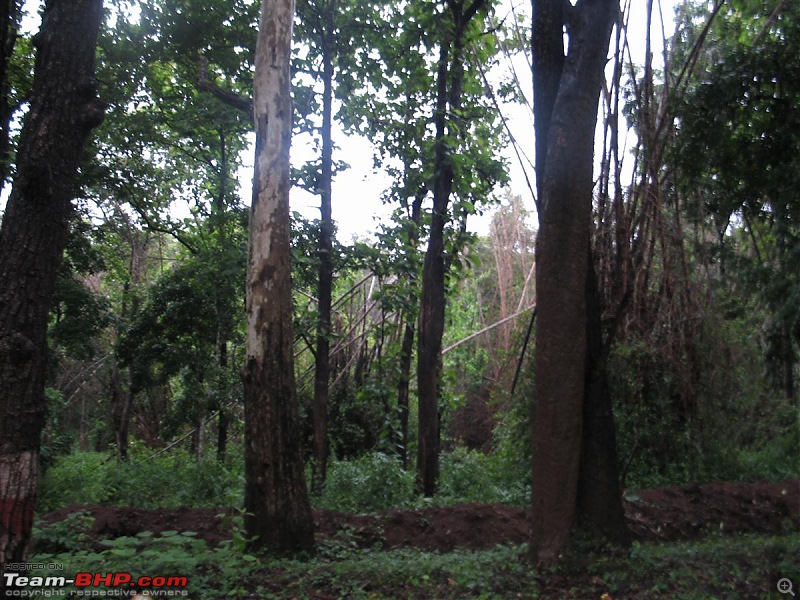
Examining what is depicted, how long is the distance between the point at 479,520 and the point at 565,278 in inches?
159

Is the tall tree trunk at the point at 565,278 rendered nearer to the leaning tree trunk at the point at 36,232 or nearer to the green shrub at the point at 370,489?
the leaning tree trunk at the point at 36,232

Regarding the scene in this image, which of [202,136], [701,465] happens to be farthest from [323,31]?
[701,465]

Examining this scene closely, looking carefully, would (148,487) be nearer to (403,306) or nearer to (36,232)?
(403,306)

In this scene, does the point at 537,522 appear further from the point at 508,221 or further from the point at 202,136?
the point at 508,221

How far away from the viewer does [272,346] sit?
6.89 meters

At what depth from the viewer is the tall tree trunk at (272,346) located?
6.73 m

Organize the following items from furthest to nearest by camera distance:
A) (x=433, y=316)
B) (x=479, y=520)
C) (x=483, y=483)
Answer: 1. (x=483, y=483)
2. (x=433, y=316)
3. (x=479, y=520)

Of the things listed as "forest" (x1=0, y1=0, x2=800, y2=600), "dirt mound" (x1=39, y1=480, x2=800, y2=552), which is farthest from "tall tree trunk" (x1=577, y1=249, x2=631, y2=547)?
"dirt mound" (x1=39, y1=480, x2=800, y2=552)

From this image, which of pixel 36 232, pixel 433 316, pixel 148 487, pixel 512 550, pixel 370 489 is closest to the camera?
pixel 36 232

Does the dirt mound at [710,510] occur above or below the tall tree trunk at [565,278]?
below
